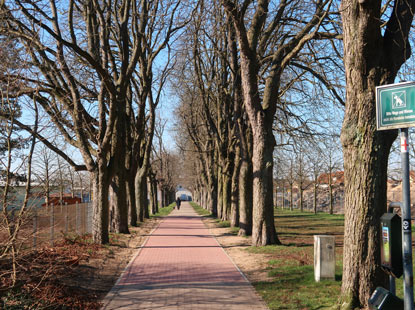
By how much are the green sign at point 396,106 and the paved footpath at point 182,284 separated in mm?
3893

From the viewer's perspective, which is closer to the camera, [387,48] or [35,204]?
[35,204]

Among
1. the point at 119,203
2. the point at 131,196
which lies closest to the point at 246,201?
the point at 119,203

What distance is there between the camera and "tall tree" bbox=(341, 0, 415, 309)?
6.55m

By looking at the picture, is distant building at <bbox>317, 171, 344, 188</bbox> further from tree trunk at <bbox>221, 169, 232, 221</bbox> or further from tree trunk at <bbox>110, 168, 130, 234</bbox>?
tree trunk at <bbox>110, 168, 130, 234</bbox>

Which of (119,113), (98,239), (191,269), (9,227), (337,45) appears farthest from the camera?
(119,113)

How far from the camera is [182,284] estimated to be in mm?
9070

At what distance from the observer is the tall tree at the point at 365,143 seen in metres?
6.55

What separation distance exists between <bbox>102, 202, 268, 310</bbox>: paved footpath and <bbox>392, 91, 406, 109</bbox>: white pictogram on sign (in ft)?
13.4

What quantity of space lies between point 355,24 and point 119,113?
37.4 ft

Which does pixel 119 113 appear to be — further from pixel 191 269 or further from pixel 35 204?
pixel 35 204

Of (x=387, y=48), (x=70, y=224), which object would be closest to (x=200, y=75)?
(x=70, y=224)

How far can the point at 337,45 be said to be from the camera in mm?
13695

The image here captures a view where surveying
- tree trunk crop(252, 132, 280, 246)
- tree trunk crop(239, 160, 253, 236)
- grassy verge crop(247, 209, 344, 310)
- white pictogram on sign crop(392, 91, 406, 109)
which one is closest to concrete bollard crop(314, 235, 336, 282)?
grassy verge crop(247, 209, 344, 310)

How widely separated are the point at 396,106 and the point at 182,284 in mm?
5904
